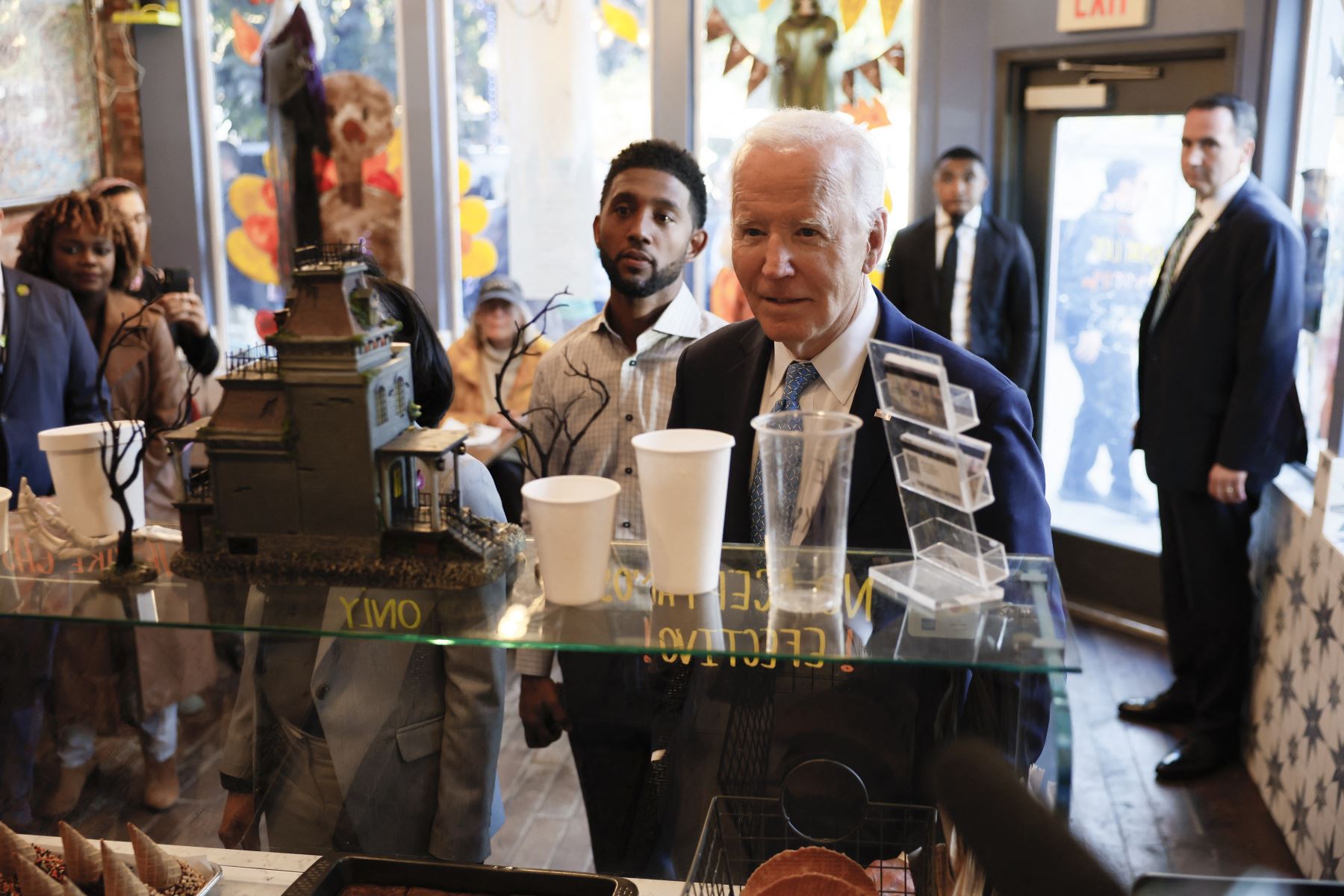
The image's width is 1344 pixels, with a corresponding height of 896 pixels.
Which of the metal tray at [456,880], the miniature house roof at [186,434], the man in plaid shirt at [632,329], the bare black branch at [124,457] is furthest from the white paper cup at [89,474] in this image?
the man in plaid shirt at [632,329]

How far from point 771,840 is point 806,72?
13.4 ft

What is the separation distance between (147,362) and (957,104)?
3.23 metres

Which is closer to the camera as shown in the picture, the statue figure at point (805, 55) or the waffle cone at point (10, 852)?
the waffle cone at point (10, 852)

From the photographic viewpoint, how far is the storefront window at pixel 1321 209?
349cm

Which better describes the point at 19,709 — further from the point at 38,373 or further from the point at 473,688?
the point at 38,373

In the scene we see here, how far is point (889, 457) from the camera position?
1559 millimetres

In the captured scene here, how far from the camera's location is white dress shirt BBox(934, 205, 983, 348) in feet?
15.4

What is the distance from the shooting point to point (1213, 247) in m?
3.52

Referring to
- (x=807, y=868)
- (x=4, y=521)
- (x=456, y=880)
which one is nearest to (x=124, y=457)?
(x=4, y=521)

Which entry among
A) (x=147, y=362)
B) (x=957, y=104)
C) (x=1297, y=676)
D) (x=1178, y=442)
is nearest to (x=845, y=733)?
(x=1297, y=676)

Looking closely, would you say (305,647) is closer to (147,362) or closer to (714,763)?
(714,763)

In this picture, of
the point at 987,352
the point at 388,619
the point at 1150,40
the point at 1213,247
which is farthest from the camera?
the point at 987,352

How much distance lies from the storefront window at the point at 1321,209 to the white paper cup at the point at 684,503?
2847mm

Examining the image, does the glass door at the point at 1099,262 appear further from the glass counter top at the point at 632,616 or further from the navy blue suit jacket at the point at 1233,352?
the glass counter top at the point at 632,616
